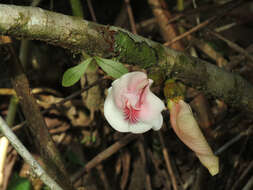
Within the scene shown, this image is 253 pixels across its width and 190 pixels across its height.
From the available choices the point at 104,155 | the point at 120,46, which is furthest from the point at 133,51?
the point at 104,155

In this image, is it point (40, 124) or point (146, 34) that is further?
point (146, 34)

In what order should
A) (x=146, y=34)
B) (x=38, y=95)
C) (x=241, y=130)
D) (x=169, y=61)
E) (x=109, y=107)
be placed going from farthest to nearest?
(x=146, y=34) < (x=38, y=95) < (x=241, y=130) < (x=169, y=61) < (x=109, y=107)

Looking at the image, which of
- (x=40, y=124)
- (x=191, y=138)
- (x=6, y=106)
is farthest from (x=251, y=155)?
(x=6, y=106)

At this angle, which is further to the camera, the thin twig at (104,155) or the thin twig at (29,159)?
the thin twig at (104,155)

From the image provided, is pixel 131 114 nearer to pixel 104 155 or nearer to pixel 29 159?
pixel 29 159

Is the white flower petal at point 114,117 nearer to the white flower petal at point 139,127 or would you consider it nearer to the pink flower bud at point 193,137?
the white flower petal at point 139,127

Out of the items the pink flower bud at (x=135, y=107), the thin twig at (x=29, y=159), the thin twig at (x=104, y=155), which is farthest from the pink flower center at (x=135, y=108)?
the thin twig at (x=104, y=155)

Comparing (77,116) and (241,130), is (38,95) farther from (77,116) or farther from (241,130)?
(241,130)
